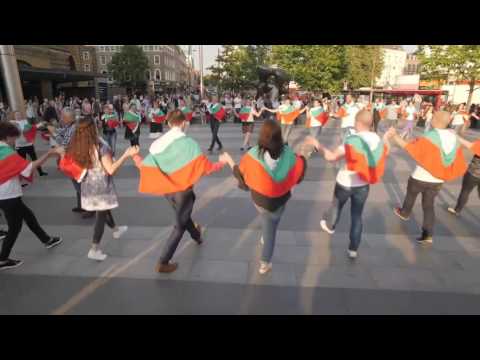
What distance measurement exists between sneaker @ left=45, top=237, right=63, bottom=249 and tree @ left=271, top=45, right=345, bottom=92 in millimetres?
24534

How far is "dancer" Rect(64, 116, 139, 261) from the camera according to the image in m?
3.69

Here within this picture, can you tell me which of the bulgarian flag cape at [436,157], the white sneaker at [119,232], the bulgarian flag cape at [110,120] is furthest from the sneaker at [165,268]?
the bulgarian flag cape at [110,120]

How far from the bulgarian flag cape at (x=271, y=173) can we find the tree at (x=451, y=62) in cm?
2071

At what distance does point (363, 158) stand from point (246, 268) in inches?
74.6

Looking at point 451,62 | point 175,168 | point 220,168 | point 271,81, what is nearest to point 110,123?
point 220,168

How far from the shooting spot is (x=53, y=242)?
4.34 m

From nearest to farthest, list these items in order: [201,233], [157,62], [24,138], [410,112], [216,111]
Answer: [201,233] → [24,138] → [216,111] → [410,112] → [157,62]

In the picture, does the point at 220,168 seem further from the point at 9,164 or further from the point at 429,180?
the point at 429,180

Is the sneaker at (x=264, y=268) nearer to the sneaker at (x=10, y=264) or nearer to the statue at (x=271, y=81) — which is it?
the sneaker at (x=10, y=264)

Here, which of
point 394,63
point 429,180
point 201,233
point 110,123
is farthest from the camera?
point 394,63

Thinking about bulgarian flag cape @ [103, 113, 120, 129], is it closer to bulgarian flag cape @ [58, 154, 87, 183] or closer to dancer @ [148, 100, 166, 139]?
dancer @ [148, 100, 166, 139]

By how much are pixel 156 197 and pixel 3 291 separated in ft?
10.5

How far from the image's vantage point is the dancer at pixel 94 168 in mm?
3693

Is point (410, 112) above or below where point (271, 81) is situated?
below
